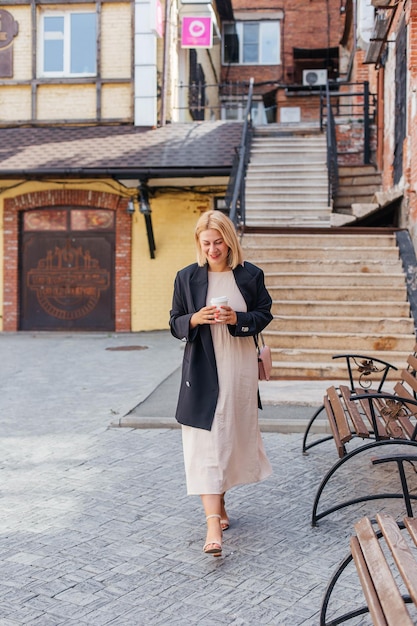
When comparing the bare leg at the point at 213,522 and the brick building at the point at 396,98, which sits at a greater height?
the brick building at the point at 396,98

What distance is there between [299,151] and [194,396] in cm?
1228

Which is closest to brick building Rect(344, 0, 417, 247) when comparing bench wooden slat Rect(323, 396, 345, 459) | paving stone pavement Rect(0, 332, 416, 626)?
paving stone pavement Rect(0, 332, 416, 626)

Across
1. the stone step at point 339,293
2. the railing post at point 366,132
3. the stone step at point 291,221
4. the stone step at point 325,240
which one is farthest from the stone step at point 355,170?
the stone step at point 339,293

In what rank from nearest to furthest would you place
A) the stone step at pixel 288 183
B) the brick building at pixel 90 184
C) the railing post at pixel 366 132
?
the stone step at pixel 288 183 → the railing post at pixel 366 132 → the brick building at pixel 90 184

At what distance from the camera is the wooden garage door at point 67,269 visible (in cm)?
1625

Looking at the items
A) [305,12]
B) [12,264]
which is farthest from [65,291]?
[305,12]

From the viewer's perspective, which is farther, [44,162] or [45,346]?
[44,162]

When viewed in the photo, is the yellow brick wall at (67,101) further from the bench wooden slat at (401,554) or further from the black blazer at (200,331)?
the bench wooden slat at (401,554)

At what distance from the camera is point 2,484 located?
16.6ft

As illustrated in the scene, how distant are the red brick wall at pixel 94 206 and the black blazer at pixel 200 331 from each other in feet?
39.5

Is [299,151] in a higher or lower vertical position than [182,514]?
higher

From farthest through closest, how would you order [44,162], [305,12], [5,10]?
[305,12], [5,10], [44,162]

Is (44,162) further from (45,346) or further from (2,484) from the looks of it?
(2,484)

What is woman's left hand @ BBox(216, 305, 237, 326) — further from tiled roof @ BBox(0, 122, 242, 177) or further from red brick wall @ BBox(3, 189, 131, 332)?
red brick wall @ BBox(3, 189, 131, 332)
